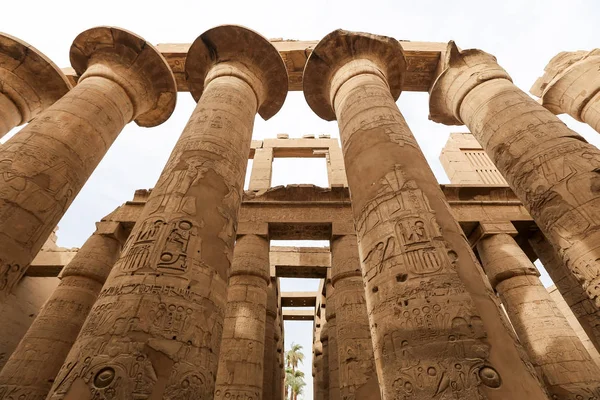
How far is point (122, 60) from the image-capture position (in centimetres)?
694

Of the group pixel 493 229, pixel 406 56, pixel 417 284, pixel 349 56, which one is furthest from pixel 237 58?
pixel 493 229

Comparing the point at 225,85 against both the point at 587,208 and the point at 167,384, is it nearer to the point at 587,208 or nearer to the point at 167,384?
the point at 167,384

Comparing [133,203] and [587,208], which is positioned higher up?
[133,203]

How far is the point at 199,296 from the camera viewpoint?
3.18 meters

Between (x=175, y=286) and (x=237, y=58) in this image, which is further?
(x=237, y=58)

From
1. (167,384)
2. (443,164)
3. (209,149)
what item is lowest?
(167,384)

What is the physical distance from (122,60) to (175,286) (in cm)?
599

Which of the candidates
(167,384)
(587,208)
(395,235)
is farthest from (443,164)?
(167,384)

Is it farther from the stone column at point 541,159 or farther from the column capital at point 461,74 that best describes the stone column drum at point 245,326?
the column capital at point 461,74

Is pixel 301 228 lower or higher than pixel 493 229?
higher

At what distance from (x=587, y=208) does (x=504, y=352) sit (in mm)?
2306

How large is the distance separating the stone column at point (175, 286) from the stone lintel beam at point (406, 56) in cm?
423

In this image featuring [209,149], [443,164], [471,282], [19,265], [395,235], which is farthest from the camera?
[443,164]

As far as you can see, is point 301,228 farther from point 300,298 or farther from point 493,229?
point 300,298
